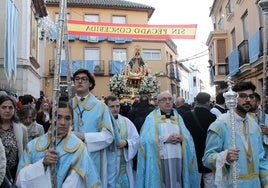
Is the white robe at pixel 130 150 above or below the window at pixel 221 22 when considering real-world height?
below

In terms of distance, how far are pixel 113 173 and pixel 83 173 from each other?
6.04ft

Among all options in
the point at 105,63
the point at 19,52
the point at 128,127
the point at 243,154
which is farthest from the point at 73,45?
the point at 243,154

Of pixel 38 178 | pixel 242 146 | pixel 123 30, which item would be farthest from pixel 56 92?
pixel 123 30

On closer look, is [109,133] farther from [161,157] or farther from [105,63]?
[105,63]

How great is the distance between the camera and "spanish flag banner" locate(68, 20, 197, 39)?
54.3 ft

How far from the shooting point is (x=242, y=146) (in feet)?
11.3

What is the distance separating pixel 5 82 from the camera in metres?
12.6

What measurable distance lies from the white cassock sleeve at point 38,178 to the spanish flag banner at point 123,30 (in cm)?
1404

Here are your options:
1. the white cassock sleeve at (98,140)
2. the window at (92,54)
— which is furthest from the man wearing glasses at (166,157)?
the window at (92,54)

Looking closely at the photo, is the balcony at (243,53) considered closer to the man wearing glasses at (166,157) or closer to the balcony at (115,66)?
the man wearing glasses at (166,157)

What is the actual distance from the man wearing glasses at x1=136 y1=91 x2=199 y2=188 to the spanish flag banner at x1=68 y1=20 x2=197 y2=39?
39.1 feet

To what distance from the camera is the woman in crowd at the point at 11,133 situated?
3.80 m

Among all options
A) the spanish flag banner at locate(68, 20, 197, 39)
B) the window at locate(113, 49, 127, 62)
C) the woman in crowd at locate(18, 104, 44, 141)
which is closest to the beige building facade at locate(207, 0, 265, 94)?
the spanish flag banner at locate(68, 20, 197, 39)

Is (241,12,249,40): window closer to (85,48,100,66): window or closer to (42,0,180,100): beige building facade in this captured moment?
(42,0,180,100): beige building facade
